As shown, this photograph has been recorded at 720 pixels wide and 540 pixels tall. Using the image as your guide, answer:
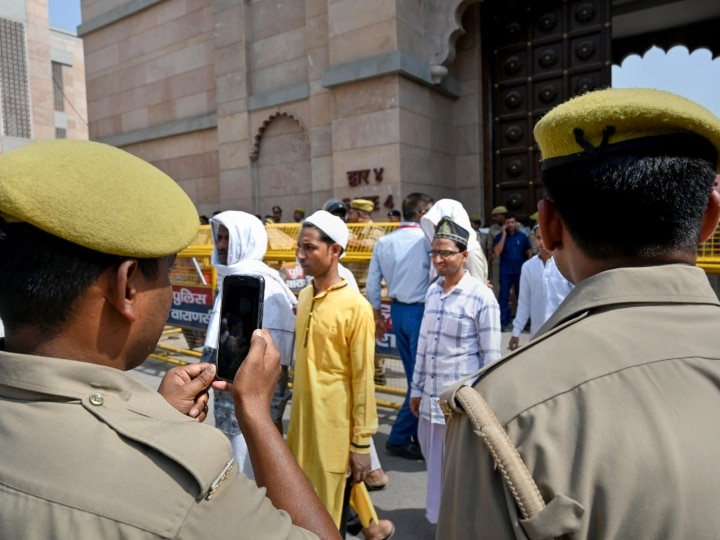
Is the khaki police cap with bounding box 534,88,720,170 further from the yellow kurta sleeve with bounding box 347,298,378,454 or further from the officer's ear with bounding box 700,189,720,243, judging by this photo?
the yellow kurta sleeve with bounding box 347,298,378,454

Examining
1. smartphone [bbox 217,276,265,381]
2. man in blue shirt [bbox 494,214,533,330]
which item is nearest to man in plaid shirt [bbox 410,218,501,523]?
smartphone [bbox 217,276,265,381]

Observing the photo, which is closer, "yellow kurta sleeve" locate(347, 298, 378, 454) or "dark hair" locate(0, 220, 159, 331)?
"dark hair" locate(0, 220, 159, 331)

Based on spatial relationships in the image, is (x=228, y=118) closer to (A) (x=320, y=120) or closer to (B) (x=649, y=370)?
(A) (x=320, y=120)

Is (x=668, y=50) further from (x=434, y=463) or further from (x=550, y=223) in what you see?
(x=550, y=223)

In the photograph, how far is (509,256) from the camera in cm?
845

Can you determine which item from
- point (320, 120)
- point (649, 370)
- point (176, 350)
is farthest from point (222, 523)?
point (320, 120)

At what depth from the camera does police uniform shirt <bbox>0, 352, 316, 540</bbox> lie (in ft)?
2.55

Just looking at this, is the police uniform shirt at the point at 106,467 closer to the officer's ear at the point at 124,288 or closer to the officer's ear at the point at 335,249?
the officer's ear at the point at 124,288

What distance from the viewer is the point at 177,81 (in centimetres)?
1362

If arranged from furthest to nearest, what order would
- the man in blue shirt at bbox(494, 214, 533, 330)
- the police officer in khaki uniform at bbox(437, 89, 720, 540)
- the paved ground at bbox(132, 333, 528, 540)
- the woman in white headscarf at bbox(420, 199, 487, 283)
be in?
the man in blue shirt at bbox(494, 214, 533, 330) < the woman in white headscarf at bbox(420, 199, 487, 283) < the paved ground at bbox(132, 333, 528, 540) < the police officer in khaki uniform at bbox(437, 89, 720, 540)

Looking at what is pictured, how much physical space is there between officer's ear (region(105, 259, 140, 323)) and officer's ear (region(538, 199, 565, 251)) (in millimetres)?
784

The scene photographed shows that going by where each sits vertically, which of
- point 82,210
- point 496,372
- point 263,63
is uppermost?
point 263,63

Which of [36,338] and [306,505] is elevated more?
[36,338]

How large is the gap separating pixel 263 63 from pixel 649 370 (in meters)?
12.0
